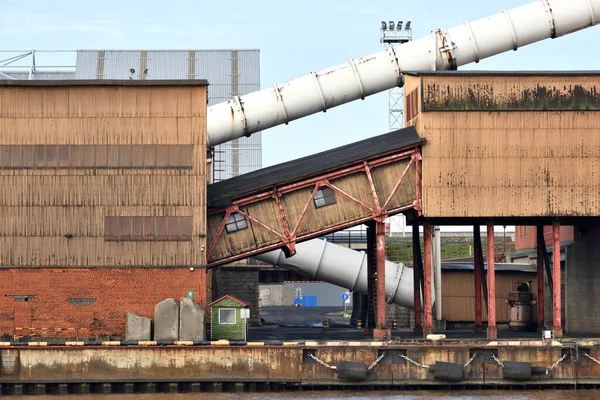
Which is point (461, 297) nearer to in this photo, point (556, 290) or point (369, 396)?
point (556, 290)

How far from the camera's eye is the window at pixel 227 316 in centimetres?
6147

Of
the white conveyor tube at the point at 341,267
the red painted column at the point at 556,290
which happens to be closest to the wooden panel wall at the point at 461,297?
the white conveyor tube at the point at 341,267

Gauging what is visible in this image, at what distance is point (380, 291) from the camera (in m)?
63.5

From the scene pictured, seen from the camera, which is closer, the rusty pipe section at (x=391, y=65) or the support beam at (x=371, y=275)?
the rusty pipe section at (x=391, y=65)

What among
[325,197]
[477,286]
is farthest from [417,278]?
[325,197]

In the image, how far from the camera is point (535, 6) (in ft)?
226

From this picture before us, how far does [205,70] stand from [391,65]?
59.6m

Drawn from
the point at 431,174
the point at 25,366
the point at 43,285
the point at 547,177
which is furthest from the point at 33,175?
the point at 547,177

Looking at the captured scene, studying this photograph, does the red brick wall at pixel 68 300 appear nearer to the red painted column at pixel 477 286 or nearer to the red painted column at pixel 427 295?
the red painted column at pixel 427 295

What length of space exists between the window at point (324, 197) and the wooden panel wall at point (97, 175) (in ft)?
20.6

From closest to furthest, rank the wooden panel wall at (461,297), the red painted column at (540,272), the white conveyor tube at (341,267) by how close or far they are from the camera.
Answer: the red painted column at (540,272), the wooden panel wall at (461,297), the white conveyor tube at (341,267)

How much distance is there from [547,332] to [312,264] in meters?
23.2

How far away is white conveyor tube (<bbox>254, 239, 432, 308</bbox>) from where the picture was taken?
80.3 metres

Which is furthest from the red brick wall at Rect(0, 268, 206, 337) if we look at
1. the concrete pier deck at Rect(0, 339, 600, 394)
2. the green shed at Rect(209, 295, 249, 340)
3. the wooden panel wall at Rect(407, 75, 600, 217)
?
the wooden panel wall at Rect(407, 75, 600, 217)
